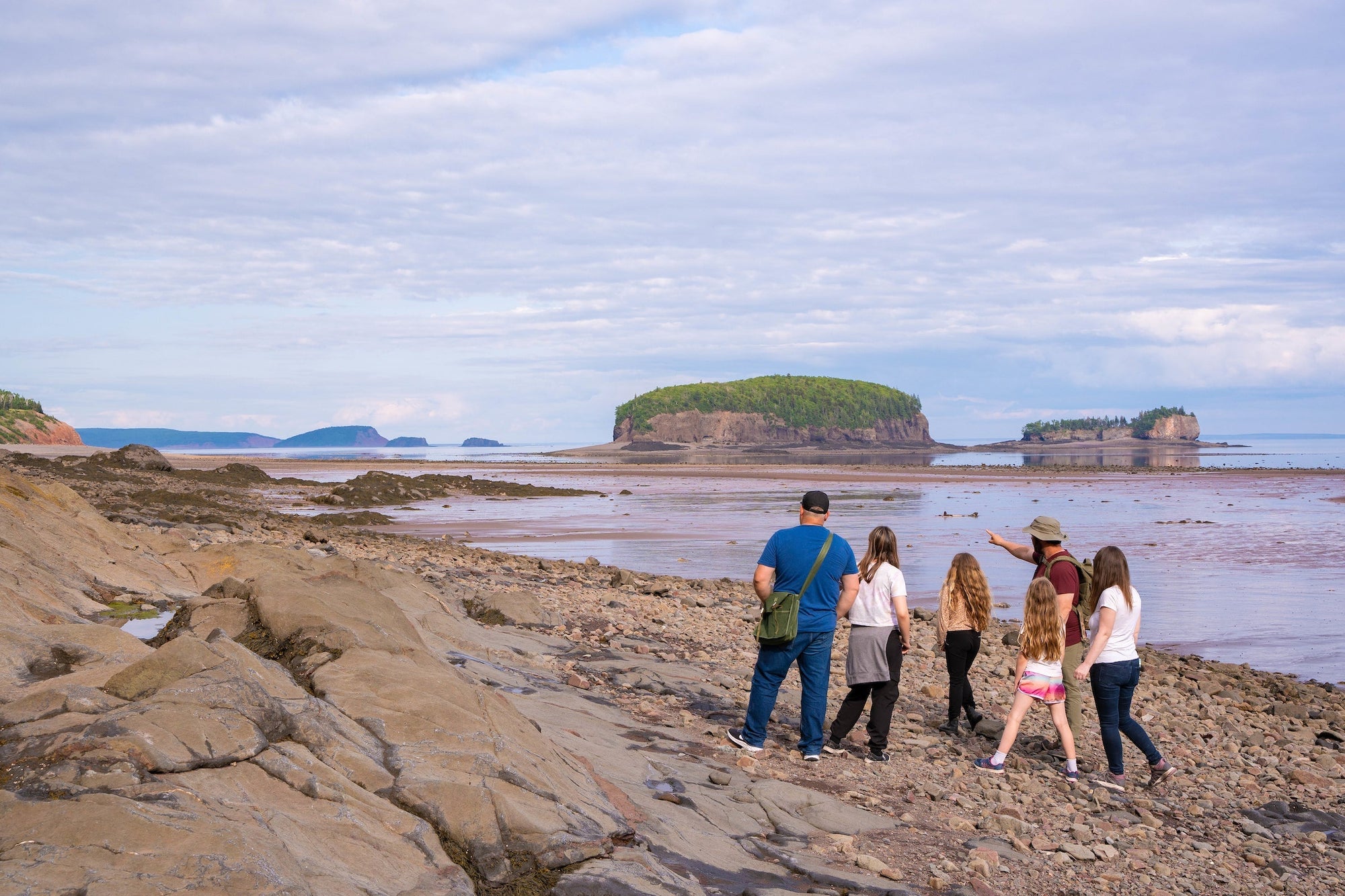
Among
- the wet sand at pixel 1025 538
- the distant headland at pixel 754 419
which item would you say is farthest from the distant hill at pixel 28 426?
the distant headland at pixel 754 419

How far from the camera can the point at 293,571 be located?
9438 millimetres

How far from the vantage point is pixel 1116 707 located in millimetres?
8055

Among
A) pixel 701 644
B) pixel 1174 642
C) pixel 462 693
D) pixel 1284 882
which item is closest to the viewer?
pixel 462 693

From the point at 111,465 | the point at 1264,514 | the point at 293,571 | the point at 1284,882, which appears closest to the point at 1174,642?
the point at 1284,882

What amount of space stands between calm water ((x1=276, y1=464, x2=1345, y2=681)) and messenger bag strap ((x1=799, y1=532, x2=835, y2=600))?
8.86m

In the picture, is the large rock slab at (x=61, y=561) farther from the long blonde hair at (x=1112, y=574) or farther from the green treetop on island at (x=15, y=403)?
the green treetop on island at (x=15, y=403)

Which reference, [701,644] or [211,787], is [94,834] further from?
[701,644]

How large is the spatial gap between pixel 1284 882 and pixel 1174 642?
926 cm

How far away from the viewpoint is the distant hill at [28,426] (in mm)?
58281

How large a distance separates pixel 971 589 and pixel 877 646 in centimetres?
116

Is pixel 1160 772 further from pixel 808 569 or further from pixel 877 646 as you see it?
pixel 808 569

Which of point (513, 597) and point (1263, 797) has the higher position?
point (513, 597)

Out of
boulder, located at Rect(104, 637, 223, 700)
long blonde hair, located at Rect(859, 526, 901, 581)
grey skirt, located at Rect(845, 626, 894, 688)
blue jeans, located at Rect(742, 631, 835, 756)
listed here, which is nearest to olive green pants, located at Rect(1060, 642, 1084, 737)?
grey skirt, located at Rect(845, 626, 894, 688)

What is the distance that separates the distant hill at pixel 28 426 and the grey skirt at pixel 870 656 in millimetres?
61443
